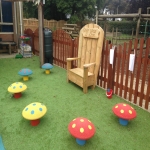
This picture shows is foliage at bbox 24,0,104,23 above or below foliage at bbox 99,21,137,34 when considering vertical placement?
above

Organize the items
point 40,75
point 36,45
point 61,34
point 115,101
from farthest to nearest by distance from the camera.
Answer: point 36,45 < point 61,34 < point 40,75 < point 115,101

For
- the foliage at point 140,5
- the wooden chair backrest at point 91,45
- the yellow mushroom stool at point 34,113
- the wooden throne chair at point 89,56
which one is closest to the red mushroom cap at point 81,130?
the yellow mushroom stool at point 34,113

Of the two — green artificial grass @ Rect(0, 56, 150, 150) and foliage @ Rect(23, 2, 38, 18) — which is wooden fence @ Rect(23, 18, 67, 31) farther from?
green artificial grass @ Rect(0, 56, 150, 150)

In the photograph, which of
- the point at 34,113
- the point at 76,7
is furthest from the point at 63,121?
the point at 76,7

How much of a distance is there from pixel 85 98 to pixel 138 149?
1929 mm

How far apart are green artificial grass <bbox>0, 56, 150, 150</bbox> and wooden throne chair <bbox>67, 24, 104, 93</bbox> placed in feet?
0.99

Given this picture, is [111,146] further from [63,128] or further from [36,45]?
[36,45]

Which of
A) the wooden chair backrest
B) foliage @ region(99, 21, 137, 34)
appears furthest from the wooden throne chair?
foliage @ region(99, 21, 137, 34)

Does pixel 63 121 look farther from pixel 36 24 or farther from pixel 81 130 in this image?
pixel 36 24

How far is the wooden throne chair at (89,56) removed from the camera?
14.9 feet

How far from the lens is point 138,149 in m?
2.63

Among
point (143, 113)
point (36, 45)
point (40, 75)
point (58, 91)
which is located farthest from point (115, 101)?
point (36, 45)

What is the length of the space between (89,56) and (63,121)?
91.2 inches

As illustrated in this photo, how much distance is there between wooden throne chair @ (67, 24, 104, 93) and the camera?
14.9ft
